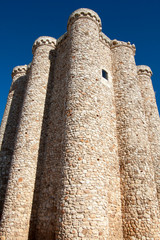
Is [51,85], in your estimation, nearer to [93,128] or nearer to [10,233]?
[93,128]

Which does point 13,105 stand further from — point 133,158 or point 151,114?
point 151,114

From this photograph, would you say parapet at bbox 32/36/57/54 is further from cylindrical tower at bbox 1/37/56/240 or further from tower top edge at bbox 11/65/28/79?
tower top edge at bbox 11/65/28/79

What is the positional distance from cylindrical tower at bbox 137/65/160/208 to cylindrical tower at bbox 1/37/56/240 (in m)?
7.78

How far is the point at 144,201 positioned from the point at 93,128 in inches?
171

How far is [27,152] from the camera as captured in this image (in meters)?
11.3

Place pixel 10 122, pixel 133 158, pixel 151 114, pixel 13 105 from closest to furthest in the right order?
1. pixel 133 158
2. pixel 151 114
3. pixel 10 122
4. pixel 13 105

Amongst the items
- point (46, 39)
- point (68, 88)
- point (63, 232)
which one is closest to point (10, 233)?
point (63, 232)

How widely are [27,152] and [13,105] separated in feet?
21.4

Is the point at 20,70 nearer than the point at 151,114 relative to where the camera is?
No

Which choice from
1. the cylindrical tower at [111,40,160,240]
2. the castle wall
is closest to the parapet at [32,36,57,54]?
the castle wall

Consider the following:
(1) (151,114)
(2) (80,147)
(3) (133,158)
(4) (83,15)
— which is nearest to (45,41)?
(4) (83,15)

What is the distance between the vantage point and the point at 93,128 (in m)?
9.48

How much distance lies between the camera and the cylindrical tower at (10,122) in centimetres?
1349

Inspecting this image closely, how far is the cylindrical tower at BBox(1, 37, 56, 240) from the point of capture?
31.6 feet
